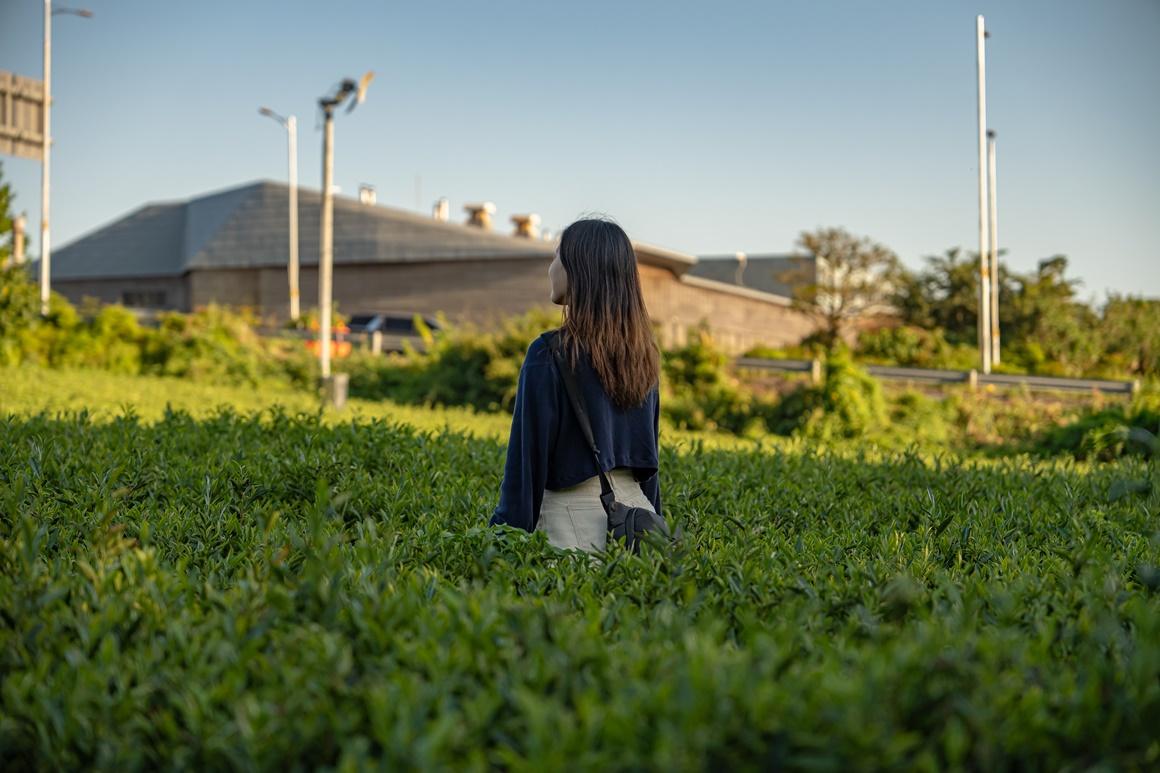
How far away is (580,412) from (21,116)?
1904 centimetres

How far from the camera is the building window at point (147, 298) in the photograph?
48.2 metres

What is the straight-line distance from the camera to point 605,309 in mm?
4117

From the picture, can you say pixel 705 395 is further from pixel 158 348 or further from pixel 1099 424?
pixel 158 348

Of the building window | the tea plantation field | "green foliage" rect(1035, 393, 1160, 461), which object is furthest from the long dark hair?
the building window

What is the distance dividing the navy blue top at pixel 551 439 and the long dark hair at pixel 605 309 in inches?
2.6

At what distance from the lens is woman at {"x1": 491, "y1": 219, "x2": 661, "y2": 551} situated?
4020mm

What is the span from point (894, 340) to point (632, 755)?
41060mm

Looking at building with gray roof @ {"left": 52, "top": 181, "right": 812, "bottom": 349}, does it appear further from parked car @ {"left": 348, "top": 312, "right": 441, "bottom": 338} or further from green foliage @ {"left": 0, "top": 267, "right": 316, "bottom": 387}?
green foliage @ {"left": 0, "top": 267, "right": 316, "bottom": 387}

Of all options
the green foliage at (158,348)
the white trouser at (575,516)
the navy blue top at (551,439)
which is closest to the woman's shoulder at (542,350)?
the navy blue top at (551,439)

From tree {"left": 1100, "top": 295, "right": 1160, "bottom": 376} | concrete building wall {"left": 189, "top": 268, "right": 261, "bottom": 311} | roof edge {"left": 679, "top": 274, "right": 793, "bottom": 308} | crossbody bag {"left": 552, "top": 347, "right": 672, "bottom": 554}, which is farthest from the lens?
concrete building wall {"left": 189, "top": 268, "right": 261, "bottom": 311}

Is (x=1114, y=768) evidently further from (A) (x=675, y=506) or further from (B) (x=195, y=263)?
(B) (x=195, y=263)

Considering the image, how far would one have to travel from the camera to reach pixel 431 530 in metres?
4.11

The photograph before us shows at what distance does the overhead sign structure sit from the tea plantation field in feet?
57.4

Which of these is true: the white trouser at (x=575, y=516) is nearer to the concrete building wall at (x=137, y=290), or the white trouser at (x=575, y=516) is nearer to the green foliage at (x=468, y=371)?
the green foliage at (x=468, y=371)
